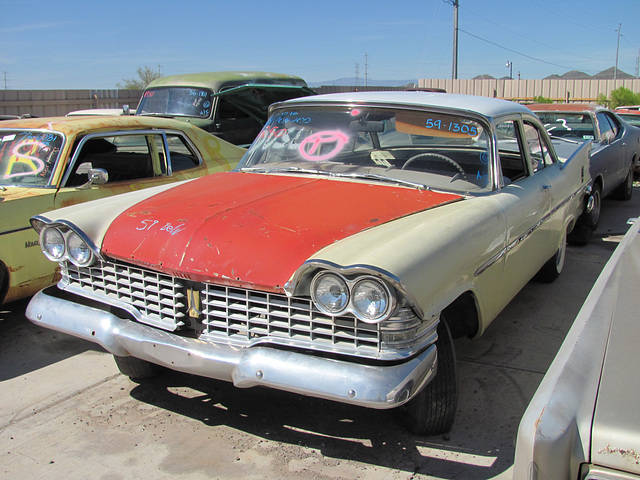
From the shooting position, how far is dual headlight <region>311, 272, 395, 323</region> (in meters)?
2.26

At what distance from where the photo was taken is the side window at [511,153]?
3.78 meters

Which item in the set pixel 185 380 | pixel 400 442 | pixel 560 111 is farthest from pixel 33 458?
pixel 560 111

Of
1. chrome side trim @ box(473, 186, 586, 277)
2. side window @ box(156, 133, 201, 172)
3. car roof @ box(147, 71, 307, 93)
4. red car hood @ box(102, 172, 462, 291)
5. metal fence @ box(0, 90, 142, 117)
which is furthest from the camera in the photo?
metal fence @ box(0, 90, 142, 117)

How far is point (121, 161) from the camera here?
5.10 m

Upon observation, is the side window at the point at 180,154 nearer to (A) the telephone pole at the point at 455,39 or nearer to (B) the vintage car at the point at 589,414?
(B) the vintage car at the point at 589,414

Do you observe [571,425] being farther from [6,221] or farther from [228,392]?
[6,221]

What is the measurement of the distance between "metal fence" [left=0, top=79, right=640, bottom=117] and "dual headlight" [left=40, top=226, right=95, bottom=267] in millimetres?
12026

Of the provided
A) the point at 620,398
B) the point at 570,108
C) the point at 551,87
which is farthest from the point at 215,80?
the point at 551,87

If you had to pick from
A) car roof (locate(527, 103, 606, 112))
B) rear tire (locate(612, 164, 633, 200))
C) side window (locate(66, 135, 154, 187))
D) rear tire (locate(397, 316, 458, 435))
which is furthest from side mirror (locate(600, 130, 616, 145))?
rear tire (locate(397, 316, 458, 435))

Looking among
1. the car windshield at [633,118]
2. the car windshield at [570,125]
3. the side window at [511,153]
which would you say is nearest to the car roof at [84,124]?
the side window at [511,153]

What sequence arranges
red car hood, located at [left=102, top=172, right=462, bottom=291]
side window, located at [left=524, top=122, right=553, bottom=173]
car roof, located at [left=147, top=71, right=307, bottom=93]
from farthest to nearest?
car roof, located at [left=147, top=71, right=307, bottom=93]
side window, located at [left=524, top=122, right=553, bottom=173]
red car hood, located at [left=102, top=172, right=462, bottom=291]

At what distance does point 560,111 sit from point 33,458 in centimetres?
706

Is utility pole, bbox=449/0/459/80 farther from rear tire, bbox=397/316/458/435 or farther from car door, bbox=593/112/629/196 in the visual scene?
rear tire, bbox=397/316/458/435

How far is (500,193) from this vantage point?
11.1ft
